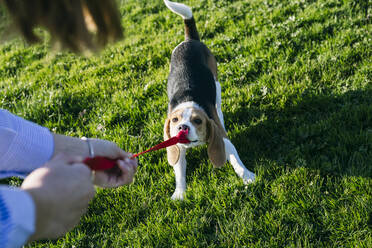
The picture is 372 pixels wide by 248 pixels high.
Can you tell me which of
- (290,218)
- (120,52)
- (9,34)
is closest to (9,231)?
(9,34)

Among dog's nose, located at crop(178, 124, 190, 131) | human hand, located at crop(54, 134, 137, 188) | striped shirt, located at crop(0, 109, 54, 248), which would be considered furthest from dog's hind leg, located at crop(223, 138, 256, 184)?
striped shirt, located at crop(0, 109, 54, 248)

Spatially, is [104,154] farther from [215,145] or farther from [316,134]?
[316,134]

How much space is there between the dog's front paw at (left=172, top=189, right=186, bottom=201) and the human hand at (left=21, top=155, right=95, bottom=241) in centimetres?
181

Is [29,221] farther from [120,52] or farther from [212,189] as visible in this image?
[120,52]

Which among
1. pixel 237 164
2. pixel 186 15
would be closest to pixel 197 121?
pixel 237 164

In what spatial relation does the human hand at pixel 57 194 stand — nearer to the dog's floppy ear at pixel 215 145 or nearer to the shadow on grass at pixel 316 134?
the dog's floppy ear at pixel 215 145

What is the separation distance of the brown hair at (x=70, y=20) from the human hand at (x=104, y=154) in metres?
0.66

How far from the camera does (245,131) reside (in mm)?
3646

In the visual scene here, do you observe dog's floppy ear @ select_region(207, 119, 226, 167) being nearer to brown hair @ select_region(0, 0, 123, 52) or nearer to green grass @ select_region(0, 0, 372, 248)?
green grass @ select_region(0, 0, 372, 248)

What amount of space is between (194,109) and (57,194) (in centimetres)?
239

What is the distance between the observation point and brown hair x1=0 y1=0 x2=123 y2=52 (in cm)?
107

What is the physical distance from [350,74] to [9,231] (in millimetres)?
3965

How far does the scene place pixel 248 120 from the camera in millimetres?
3752

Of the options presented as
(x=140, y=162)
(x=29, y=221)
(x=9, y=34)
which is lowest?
(x=140, y=162)
